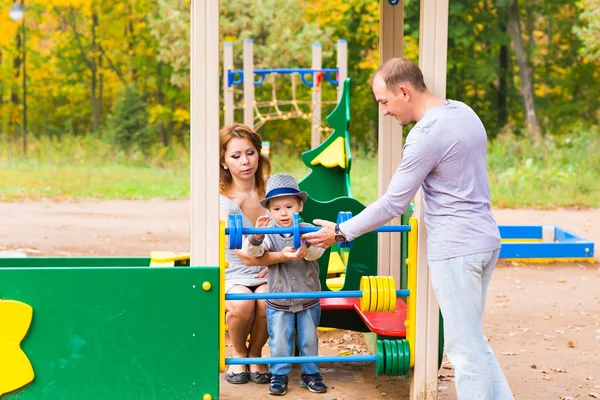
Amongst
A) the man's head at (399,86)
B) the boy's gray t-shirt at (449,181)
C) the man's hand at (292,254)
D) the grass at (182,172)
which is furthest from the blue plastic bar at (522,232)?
the man's head at (399,86)

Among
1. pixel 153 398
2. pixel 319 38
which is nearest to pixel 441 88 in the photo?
pixel 153 398

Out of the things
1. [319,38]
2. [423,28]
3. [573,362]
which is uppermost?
[319,38]

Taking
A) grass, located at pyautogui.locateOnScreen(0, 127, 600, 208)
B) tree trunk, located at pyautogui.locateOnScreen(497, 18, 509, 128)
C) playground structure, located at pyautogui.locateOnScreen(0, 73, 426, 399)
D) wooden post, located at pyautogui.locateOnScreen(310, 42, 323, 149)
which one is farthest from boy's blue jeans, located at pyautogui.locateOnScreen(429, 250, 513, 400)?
tree trunk, located at pyautogui.locateOnScreen(497, 18, 509, 128)

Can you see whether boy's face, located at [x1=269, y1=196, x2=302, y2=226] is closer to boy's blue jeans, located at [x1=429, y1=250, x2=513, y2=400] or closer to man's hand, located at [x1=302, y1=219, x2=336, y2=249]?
man's hand, located at [x1=302, y1=219, x2=336, y2=249]

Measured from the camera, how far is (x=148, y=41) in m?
20.0

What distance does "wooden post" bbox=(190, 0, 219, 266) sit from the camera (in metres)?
3.94

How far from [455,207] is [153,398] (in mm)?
1630

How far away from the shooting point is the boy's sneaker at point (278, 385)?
4.52 metres

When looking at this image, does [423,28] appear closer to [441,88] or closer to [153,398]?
[441,88]

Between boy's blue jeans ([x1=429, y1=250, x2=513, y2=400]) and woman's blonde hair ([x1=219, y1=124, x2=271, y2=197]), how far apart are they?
1.58 m

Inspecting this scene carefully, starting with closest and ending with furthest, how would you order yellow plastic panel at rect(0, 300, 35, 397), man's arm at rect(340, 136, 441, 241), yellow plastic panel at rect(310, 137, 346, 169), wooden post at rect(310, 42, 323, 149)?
man's arm at rect(340, 136, 441, 241)
yellow plastic panel at rect(0, 300, 35, 397)
yellow plastic panel at rect(310, 137, 346, 169)
wooden post at rect(310, 42, 323, 149)

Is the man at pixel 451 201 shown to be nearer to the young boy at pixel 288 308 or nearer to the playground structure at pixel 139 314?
the playground structure at pixel 139 314

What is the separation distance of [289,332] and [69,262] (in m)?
1.47

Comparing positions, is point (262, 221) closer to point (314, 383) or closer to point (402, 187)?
point (314, 383)
